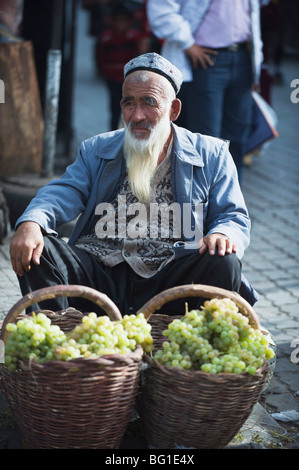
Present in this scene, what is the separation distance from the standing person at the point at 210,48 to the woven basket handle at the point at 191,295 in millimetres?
2530

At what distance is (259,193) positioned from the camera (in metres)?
6.94

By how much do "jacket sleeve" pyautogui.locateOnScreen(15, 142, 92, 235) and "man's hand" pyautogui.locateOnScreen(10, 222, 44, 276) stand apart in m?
0.07

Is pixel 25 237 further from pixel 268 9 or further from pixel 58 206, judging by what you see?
pixel 268 9

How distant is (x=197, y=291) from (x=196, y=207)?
76 centimetres

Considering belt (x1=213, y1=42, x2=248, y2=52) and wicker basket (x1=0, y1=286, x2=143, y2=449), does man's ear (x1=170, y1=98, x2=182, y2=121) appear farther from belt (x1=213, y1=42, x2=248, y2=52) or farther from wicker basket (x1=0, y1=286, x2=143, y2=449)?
belt (x1=213, y1=42, x2=248, y2=52)

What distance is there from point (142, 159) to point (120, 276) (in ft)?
1.86

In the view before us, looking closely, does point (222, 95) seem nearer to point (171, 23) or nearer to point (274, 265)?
point (171, 23)

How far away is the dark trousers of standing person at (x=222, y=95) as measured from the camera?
5.10m

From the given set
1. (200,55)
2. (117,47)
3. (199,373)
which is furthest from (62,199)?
(117,47)

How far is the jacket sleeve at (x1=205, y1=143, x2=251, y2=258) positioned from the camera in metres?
3.36

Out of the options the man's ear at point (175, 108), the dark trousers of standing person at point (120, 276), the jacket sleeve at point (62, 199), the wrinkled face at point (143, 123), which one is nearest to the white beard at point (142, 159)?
the wrinkled face at point (143, 123)

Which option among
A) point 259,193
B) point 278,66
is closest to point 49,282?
point 259,193
